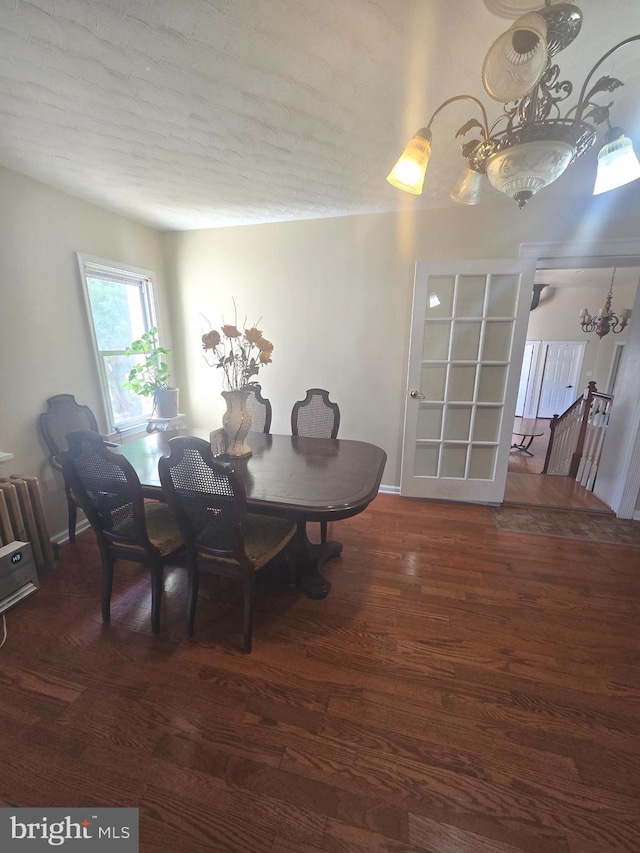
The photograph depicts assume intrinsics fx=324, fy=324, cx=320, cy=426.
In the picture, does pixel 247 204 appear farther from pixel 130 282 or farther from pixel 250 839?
pixel 250 839

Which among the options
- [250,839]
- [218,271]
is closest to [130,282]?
[218,271]

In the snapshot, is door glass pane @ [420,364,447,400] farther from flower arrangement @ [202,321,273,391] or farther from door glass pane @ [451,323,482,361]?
flower arrangement @ [202,321,273,391]

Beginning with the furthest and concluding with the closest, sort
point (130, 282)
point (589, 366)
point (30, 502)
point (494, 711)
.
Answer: point (589, 366)
point (130, 282)
point (30, 502)
point (494, 711)

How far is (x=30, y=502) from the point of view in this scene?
6.72 feet

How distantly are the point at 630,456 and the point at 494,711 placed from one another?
2520mm

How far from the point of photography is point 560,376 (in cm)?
723

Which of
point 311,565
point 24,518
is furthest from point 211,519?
point 24,518

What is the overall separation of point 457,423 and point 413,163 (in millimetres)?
2250

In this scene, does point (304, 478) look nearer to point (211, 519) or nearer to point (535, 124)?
point (211, 519)

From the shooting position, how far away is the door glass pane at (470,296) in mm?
2703

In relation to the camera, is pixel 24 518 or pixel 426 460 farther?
pixel 426 460

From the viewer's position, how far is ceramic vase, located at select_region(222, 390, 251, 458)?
6.50 ft

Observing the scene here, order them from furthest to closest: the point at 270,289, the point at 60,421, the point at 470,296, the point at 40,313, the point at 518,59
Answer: the point at 270,289 < the point at 470,296 < the point at 60,421 < the point at 40,313 < the point at 518,59

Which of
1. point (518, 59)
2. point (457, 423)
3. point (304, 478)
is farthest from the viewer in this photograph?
point (457, 423)
